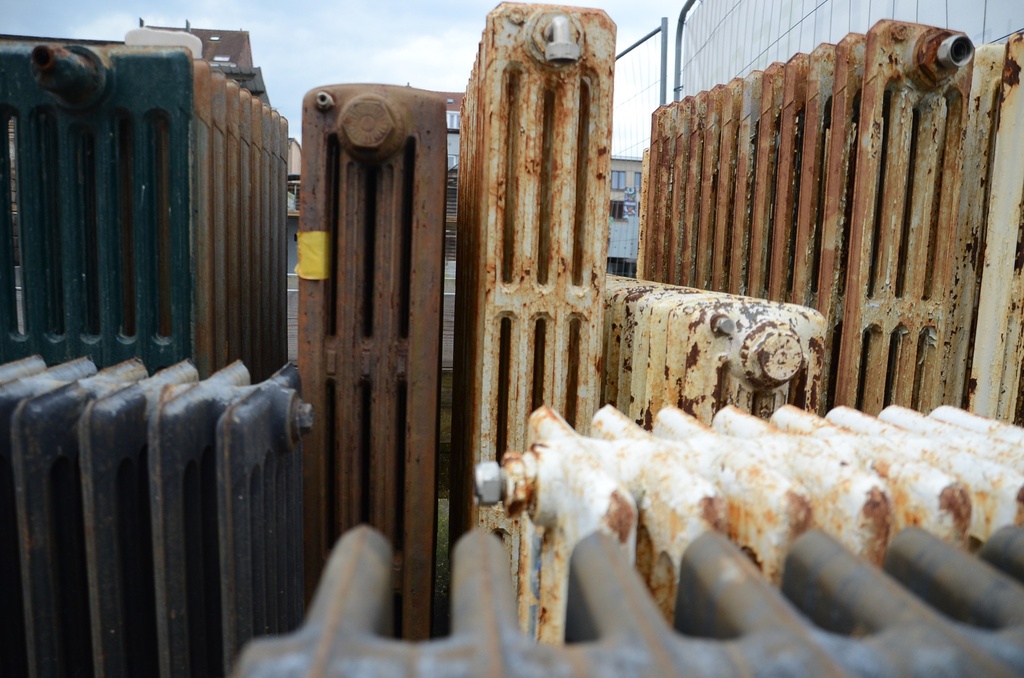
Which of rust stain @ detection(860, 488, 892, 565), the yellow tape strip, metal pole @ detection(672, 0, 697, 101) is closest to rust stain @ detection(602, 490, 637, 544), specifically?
rust stain @ detection(860, 488, 892, 565)

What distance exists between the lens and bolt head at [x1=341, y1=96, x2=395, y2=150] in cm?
126

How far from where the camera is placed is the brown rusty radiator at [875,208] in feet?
5.28

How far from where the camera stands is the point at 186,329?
1523 mm

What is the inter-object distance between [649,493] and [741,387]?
0.60 metres

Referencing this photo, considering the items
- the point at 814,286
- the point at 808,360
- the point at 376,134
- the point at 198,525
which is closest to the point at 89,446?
the point at 198,525

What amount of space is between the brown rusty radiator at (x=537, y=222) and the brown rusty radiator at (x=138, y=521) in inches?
18.7

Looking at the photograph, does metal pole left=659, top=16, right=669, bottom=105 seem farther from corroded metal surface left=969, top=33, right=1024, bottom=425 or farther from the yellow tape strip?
the yellow tape strip

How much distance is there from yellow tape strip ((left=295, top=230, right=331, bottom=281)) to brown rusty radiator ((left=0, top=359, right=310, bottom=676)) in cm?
27

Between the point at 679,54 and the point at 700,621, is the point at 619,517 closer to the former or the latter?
the point at 700,621

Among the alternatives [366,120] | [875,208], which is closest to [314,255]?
[366,120]

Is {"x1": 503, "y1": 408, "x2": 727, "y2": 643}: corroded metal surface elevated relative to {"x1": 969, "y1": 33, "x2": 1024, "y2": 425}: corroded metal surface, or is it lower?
lower

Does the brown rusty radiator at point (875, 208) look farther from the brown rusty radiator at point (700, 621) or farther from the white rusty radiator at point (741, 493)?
the brown rusty radiator at point (700, 621)

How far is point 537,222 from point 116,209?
912mm

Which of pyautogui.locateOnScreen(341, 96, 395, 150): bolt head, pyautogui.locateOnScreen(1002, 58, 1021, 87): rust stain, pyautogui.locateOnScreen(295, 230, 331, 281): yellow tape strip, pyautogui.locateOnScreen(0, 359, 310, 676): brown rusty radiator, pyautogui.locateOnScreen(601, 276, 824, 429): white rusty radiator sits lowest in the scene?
pyautogui.locateOnScreen(0, 359, 310, 676): brown rusty radiator
